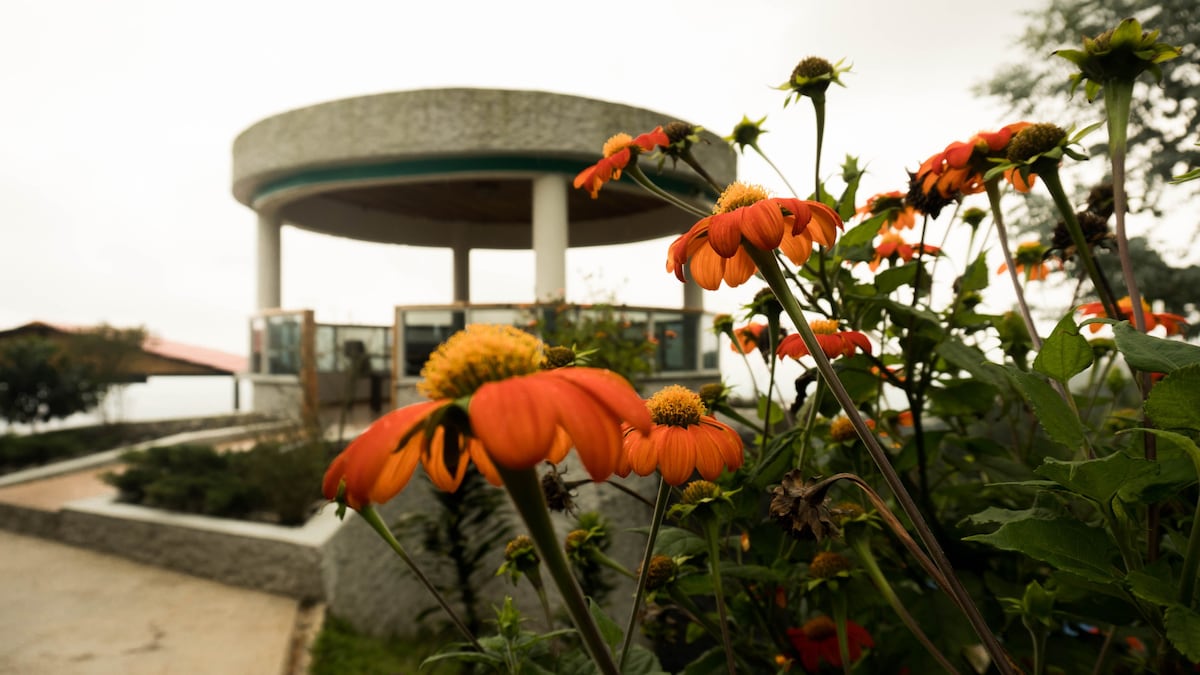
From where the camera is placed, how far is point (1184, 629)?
49 cm

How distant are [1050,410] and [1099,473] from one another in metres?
0.08

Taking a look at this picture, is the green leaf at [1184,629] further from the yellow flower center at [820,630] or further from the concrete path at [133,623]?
the concrete path at [133,623]

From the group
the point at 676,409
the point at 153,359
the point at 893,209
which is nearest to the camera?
the point at 676,409

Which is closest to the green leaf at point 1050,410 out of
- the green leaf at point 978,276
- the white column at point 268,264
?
the green leaf at point 978,276

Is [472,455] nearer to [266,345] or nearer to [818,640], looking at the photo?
[818,640]

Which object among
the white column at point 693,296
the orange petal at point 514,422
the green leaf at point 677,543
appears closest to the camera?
the orange petal at point 514,422

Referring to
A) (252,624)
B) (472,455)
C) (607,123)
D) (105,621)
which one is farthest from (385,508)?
(607,123)

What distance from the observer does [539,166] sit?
788 cm

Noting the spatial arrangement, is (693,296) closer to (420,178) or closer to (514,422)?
(420,178)

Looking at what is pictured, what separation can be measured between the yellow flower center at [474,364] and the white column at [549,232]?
7.35m

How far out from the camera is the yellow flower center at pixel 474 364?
19.4 inches

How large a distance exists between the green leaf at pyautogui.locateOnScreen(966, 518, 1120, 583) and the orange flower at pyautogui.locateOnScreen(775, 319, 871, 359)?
11.9 inches

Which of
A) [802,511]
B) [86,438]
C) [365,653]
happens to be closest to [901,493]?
[802,511]

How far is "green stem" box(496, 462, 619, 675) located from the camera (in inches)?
16.5
